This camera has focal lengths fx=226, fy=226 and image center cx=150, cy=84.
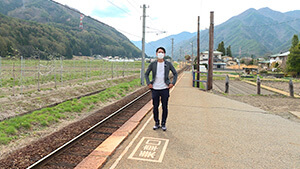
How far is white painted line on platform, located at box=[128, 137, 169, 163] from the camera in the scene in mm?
4207

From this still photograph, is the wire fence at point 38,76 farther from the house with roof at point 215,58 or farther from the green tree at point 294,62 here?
the house with roof at point 215,58

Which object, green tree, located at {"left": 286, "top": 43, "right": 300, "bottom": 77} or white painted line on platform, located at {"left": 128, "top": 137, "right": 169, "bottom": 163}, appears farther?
green tree, located at {"left": 286, "top": 43, "right": 300, "bottom": 77}

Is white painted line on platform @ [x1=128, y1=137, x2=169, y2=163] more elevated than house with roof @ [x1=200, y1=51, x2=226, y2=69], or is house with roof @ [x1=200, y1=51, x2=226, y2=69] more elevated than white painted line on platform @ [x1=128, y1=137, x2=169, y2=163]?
house with roof @ [x1=200, y1=51, x2=226, y2=69]

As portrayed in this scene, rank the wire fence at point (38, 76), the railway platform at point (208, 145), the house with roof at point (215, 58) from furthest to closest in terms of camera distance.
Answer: the house with roof at point (215, 58) < the wire fence at point (38, 76) < the railway platform at point (208, 145)

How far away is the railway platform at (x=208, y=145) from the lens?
13.2 ft

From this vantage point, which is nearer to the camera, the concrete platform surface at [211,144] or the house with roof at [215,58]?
the concrete platform surface at [211,144]

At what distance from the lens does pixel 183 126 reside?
21.0 ft

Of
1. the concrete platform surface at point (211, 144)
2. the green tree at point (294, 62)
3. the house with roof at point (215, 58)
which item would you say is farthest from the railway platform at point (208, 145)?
the house with roof at point (215, 58)

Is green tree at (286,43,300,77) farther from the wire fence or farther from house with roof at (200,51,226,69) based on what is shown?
the wire fence

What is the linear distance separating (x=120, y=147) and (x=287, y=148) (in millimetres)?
3553

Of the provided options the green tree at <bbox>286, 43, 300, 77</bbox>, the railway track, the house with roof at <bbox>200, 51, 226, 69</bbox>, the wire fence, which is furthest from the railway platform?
the house with roof at <bbox>200, 51, 226, 69</bbox>

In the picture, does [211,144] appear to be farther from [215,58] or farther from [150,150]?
[215,58]

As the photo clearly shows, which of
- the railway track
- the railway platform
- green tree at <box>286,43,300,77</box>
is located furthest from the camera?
green tree at <box>286,43,300,77</box>

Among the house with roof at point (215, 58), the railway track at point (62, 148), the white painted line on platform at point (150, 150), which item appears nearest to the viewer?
the white painted line on platform at point (150, 150)
